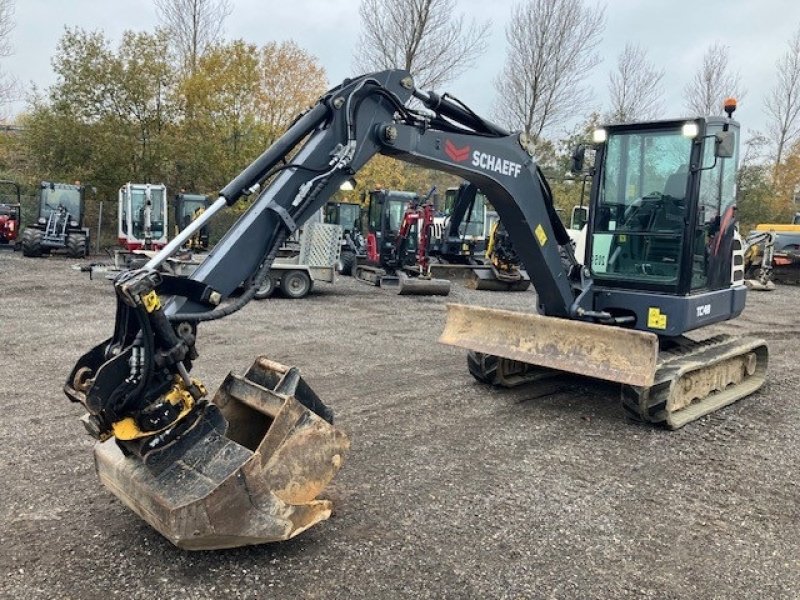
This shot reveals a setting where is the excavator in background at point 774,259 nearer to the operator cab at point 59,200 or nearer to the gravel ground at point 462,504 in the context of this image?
the gravel ground at point 462,504

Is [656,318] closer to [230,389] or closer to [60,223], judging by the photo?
[230,389]

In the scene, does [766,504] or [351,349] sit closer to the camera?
[766,504]

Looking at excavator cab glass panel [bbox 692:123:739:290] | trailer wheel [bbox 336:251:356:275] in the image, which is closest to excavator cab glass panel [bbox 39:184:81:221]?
trailer wheel [bbox 336:251:356:275]

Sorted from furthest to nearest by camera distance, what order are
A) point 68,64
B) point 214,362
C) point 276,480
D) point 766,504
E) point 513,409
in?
point 68,64 < point 214,362 < point 513,409 < point 766,504 < point 276,480

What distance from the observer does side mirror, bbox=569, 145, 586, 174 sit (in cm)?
593

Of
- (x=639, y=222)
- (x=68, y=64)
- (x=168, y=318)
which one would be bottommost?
(x=168, y=318)

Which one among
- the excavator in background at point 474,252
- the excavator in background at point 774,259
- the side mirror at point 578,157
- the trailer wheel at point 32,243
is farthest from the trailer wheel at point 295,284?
the excavator in background at point 774,259

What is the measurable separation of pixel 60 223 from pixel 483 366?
17.8 meters

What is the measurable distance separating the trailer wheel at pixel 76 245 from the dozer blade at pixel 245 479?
1824 centimetres

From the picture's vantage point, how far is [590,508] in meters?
3.75

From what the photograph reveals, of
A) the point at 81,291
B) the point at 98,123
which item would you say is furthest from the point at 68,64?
the point at 81,291

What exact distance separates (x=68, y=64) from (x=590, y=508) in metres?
24.4

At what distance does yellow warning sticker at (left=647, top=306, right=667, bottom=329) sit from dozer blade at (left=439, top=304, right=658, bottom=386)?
66 cm

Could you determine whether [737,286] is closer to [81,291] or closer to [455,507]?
[455,507]
